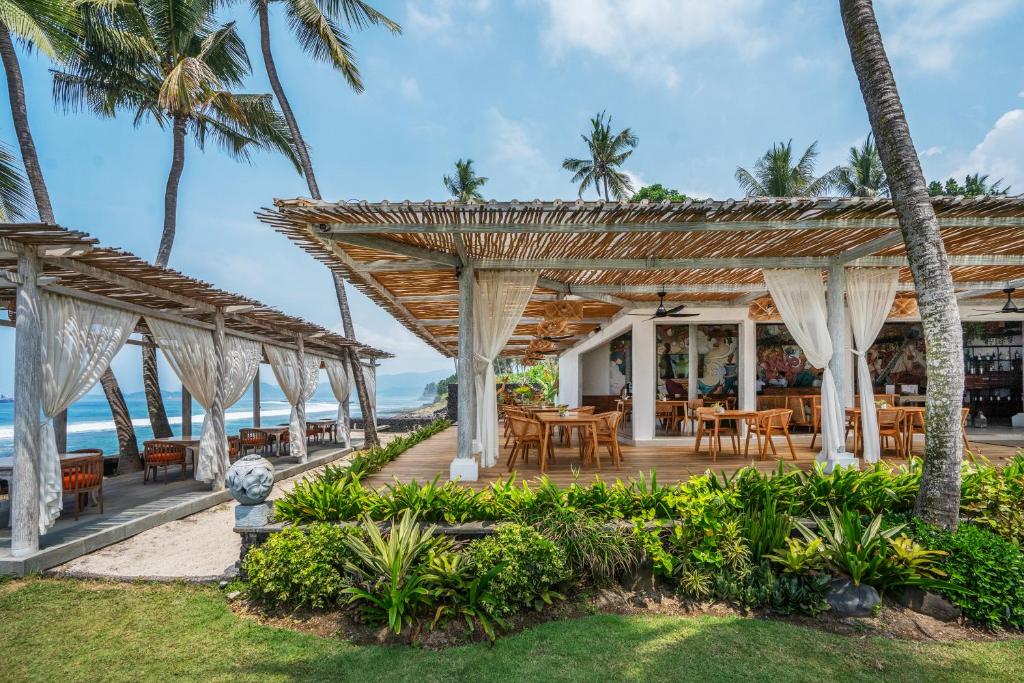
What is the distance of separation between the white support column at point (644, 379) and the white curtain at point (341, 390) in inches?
357

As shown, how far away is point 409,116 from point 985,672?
2415 centimetres

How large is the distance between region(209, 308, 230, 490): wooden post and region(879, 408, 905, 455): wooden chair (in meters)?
9.65

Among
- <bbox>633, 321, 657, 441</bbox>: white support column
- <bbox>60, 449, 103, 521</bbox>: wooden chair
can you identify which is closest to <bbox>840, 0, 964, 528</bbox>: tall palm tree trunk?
<bbox>633, 321, 657, 441</bbox>: white support column

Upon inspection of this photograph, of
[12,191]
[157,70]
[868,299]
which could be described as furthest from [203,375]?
[868,299]

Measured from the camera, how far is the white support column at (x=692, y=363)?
386 inches

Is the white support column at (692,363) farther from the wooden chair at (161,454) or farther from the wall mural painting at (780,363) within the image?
the wooden chair at (161,454)

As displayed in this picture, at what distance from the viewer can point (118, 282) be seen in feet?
20.0

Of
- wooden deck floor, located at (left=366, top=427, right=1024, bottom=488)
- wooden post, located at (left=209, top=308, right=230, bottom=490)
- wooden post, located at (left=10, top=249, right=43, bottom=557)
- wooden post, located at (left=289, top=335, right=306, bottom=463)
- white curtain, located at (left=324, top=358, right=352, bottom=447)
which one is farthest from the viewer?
white curtain, located at (left=324, top=358, right=352, bottom=447)

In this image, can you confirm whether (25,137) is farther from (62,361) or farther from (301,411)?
(301,411)

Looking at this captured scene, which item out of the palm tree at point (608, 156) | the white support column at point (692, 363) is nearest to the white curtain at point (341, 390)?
the white support column at point (692, 363)

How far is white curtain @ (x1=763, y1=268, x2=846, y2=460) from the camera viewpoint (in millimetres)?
6465

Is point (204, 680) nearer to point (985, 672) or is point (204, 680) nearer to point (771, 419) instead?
point (985, 672)

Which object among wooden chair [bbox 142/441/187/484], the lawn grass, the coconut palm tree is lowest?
the lawn grass

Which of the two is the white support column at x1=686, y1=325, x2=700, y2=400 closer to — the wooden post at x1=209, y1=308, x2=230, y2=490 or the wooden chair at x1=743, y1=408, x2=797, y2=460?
the wooden chair at x1=743, y1=408, x2=797, y2=460
